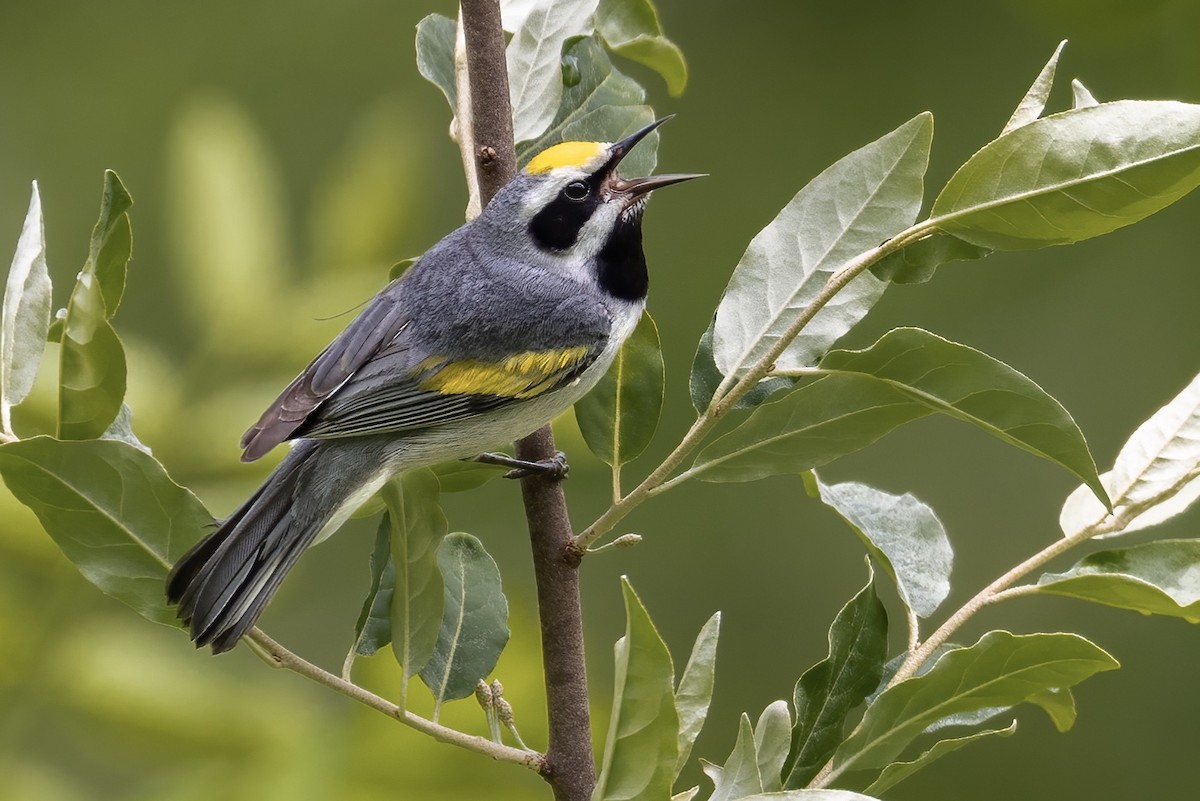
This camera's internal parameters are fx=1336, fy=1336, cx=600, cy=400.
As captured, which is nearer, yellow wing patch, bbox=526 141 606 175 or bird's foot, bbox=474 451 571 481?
bird's foot, bbox=474 451 571 481

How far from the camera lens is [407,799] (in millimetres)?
1519

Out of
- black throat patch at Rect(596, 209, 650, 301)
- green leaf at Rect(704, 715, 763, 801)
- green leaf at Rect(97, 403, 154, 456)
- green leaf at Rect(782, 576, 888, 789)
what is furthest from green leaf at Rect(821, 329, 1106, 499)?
black throat patch at Rect(596, 209, 650, 301)

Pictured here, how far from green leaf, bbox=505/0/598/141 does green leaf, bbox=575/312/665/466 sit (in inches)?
13.9

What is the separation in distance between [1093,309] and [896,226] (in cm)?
313

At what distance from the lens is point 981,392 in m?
1.20

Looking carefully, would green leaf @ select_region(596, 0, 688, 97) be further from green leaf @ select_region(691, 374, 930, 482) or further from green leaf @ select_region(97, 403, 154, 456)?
green leaf @ select_region(97, 403, 154, 456)

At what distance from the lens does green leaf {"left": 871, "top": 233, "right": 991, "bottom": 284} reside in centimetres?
123

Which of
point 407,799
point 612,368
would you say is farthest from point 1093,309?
point 407,799

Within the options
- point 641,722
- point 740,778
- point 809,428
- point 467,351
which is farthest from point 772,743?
point 467,351

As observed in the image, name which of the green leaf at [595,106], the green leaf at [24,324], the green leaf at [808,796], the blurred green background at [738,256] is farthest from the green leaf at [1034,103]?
the blurred green background at [738,256]

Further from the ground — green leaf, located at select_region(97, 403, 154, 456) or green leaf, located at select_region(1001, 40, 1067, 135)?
green leaf, located at select_region(1001, 40, 1067, 135)

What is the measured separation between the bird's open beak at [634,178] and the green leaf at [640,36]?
0.20 feet

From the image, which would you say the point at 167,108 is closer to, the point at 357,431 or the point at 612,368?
the point at 357,431

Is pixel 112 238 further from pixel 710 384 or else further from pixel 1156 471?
pixel 1156 471
